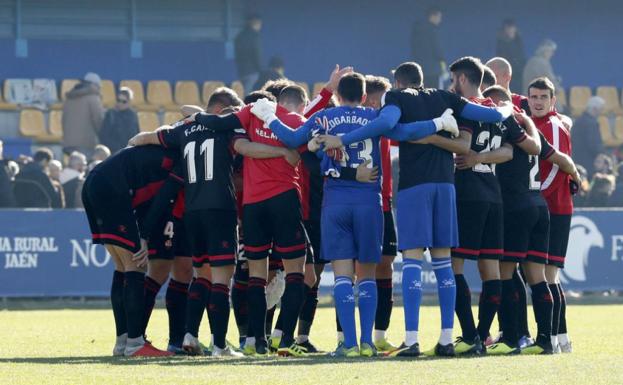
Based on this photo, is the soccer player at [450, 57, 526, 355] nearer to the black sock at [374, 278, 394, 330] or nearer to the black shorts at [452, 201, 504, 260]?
the black shorts at [452, 201, 504, 260]

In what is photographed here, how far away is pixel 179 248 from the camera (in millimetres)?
11398

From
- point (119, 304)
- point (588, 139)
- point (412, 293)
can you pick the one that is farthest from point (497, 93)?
point (588, 139)

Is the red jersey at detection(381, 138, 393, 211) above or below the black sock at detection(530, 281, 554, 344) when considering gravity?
above

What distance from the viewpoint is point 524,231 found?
433 inches

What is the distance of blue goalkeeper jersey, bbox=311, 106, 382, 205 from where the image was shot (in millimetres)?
10453

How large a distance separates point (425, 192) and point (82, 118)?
1327cm

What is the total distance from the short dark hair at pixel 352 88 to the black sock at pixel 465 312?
1.61m

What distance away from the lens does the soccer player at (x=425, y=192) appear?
33.7ft

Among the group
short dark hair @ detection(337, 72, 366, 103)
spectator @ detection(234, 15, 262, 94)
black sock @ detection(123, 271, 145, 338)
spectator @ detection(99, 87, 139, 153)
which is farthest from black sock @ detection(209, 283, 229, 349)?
spectator @ detection(234, 15, 262, 94)

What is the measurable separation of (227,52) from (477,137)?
17306 millimetres

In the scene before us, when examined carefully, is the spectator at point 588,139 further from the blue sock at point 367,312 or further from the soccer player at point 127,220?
the blue sock at point 367,312

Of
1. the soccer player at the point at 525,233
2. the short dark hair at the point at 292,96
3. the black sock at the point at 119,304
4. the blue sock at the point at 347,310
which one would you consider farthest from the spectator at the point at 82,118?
the blue sock at the point at 347,310

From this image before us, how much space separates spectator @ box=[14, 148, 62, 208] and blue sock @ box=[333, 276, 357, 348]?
9.32 meters

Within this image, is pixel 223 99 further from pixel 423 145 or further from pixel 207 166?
pixel 423 145
